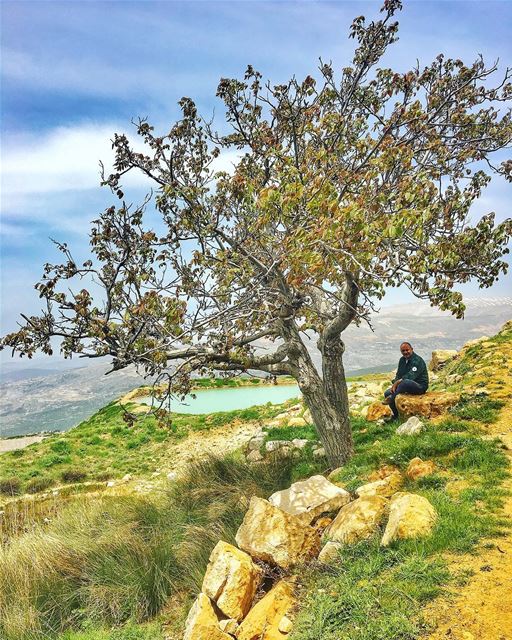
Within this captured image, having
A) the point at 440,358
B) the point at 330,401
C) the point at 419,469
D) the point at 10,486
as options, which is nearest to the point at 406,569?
the point at 419,469

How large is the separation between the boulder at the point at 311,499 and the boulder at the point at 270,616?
1.49m

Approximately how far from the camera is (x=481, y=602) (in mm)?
4109

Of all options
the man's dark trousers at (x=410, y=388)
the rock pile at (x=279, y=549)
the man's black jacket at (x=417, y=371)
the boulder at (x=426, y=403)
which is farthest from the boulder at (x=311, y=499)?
the man's black jacket at (x=417, y=371)

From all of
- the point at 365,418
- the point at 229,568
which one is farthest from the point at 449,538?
the point at 365,418

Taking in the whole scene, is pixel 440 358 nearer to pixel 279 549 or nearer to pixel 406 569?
pixel 279 549

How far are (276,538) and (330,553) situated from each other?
2.80 ft

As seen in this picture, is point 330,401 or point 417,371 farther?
point 417,371

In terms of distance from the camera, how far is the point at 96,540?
848 centimetres

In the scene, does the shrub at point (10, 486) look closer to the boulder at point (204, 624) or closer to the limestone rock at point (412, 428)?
the boulder at point (204, 624)

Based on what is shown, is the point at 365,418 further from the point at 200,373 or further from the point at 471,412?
the point at 200,373

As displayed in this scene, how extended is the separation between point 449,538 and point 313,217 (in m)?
4.96

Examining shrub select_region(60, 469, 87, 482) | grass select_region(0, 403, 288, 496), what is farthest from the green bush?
shrub select_region(60, 469, 87, 482)

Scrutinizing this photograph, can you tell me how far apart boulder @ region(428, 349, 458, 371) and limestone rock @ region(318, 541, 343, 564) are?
57.9 ft

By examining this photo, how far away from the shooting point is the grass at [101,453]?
16.6 metres
